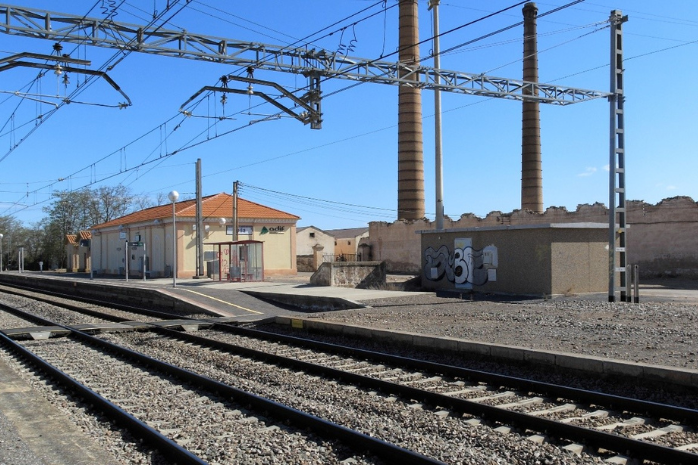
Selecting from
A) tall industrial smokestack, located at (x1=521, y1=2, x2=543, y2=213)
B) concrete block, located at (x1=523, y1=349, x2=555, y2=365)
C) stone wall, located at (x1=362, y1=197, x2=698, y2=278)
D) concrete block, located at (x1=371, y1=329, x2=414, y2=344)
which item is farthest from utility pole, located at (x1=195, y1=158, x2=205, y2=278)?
tall industrial smokestack, located at (x1=521, y1=2, x2=543, y2=213)

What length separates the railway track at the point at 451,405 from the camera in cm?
620

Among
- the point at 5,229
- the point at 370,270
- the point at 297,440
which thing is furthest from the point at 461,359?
the point at 5,229

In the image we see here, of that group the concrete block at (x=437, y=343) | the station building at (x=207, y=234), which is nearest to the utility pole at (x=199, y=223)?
the station building at (x=207, y=234)

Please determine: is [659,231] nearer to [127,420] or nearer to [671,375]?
[671,375]

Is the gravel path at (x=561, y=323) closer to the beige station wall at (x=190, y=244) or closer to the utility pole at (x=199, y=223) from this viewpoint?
the utility pole at (x=199, y=223)

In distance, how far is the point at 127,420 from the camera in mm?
7168

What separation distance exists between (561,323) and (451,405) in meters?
7.79

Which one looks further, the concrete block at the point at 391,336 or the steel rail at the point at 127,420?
the concrete block at the point at 391,336

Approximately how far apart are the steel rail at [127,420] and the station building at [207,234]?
3070cm

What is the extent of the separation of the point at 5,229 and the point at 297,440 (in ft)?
345

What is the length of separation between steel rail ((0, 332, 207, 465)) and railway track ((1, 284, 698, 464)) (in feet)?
6.29

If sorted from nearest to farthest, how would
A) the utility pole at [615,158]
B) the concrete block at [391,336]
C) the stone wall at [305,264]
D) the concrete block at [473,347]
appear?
the concrete block at [473,347]
the concrete block at [391,336]
the utility pole at [615,158]
the stone wall at [305,264]

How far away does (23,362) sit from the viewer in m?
12.0

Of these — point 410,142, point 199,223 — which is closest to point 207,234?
point 199,223
